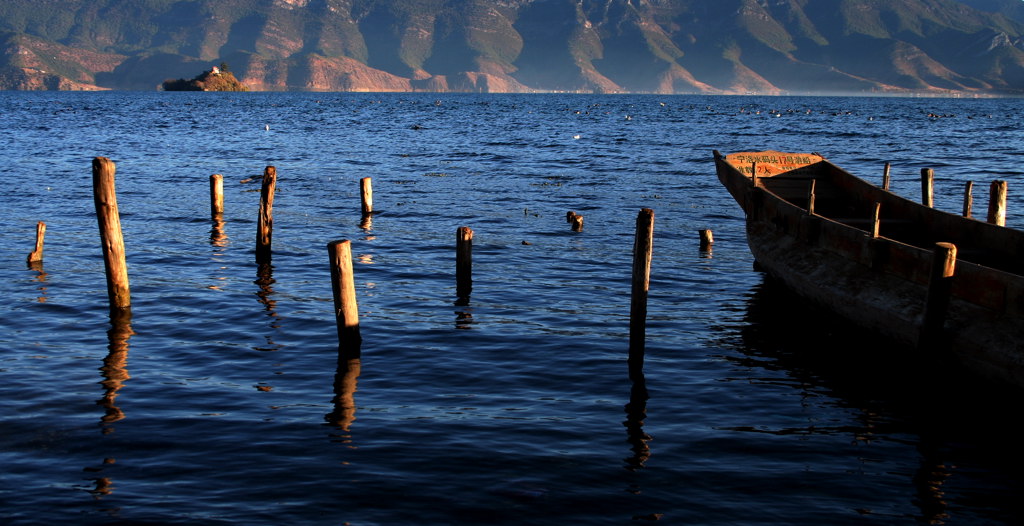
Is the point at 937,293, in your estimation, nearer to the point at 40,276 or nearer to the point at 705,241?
the point at 705,241

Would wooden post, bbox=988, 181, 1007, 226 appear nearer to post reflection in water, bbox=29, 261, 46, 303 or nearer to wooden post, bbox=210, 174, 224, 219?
post reflection in water, bbox=29, 261, 46, 303

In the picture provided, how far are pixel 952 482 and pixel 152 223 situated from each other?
71.1 ft

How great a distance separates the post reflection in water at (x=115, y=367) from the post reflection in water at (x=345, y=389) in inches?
99.1

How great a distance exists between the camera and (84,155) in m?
44.3

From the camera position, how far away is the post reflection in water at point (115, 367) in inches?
414

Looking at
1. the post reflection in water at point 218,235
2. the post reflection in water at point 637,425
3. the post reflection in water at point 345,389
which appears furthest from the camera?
the post reflection in water at point 218,235

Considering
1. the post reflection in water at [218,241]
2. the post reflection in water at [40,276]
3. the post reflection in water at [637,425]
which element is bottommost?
the post reflection in water at [637,425]

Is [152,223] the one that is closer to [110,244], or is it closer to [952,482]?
[110,244]

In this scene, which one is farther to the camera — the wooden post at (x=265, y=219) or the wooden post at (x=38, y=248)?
the wooden post at (x=38, y=248)

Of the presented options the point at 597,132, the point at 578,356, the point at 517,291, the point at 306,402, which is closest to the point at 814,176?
the point at 517,291

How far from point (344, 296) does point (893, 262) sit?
26.2ft

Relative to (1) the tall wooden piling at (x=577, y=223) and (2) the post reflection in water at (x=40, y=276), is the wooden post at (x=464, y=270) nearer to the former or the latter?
(2) the post reflection in water at (x=40, y=276)

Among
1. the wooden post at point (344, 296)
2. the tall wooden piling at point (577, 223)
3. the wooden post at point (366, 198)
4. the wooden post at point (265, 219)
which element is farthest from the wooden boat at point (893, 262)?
the wooden post at point (366, 198)

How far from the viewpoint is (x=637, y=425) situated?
10500mm
